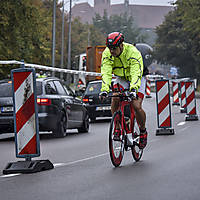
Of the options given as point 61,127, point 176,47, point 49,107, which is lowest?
point 61,127

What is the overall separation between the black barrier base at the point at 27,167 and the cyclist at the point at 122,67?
118 centimetres

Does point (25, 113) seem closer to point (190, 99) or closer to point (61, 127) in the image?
point (61, 127)

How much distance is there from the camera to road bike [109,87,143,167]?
28.3 feet

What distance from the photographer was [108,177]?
25.6ft

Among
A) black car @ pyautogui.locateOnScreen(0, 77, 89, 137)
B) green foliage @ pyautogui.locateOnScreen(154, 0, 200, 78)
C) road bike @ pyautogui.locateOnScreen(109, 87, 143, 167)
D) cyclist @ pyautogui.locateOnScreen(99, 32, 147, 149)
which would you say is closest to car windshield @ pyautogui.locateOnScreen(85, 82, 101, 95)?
black car @ pyautogui.locateOnScreen(0, 77, 89, 137)

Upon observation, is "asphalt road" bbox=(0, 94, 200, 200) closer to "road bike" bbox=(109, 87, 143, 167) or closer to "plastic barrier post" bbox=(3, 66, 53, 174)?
"road bike" bbox=(109, 87, 143, 167)

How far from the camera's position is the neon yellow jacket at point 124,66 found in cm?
888

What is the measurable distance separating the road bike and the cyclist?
0.27 feet

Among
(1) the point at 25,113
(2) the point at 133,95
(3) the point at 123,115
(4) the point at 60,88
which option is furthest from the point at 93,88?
(2) the point at 133,95

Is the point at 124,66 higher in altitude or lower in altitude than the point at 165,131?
higher

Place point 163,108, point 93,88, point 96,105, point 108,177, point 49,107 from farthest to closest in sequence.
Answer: point 93,88 < point 96,105 < point 163,108 < point 49,107 < point 108,177

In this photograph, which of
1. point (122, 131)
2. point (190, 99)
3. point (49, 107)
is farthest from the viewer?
point (190, 99)

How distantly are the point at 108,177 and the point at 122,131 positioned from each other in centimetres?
126

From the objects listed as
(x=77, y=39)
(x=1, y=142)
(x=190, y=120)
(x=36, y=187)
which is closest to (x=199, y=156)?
(x=36, y=187)
